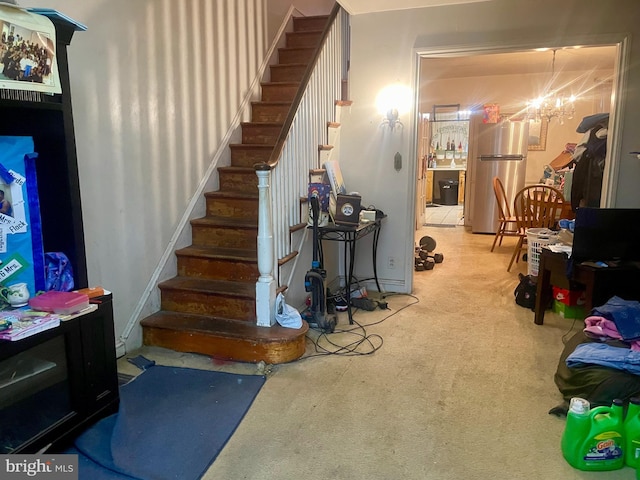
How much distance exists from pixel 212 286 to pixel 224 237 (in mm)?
453

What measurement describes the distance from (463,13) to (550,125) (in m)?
4.49

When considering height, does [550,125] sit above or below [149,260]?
above

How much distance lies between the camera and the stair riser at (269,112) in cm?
425

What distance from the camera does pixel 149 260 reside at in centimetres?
305

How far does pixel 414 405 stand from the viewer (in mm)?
2316

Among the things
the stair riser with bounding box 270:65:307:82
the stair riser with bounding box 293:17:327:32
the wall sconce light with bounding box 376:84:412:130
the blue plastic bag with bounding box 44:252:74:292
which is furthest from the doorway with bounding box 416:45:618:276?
the blue plastic bag with bounding box 44:252:74:292

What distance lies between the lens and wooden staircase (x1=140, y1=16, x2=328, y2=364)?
276cm

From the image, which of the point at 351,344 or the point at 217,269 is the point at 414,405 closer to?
the point at 351,344

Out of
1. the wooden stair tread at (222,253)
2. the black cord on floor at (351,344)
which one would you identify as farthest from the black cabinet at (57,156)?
the black cord on floor at (351,344)

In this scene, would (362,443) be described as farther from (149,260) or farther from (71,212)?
(149,260)

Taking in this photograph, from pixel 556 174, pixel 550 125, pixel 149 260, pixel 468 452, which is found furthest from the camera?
pixel 550 125

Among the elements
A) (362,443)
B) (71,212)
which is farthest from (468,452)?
(71,212)

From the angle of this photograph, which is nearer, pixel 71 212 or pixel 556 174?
pixel 71 212

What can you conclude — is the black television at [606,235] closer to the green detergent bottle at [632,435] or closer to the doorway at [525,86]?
the green detergent bottle at [632,435]
